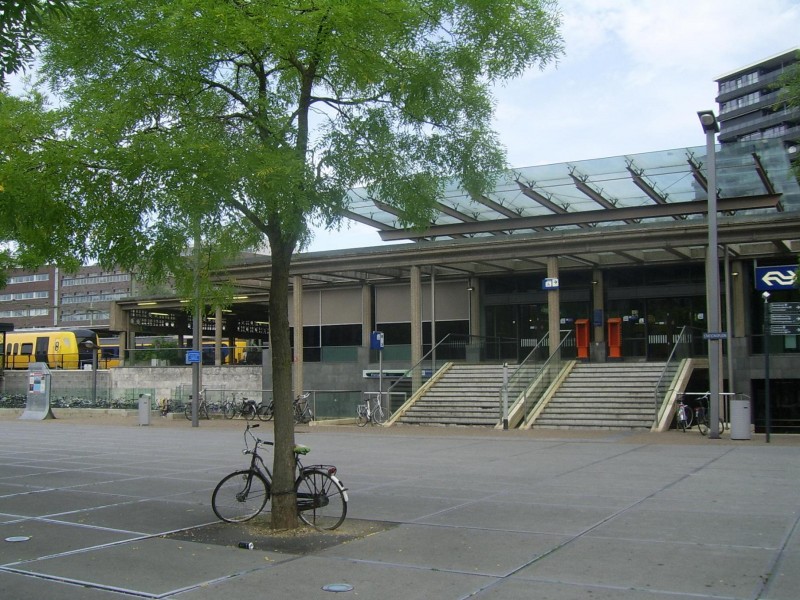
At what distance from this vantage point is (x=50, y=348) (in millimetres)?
49281

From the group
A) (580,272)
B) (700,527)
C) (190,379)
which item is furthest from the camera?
(190,379)

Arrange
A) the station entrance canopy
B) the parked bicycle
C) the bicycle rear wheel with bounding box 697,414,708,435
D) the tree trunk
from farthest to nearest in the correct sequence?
1. the parked bicycle
2. the station entrance canopy
3. the bicycle rear wheel with bounding box 697,414,708,435
4. the tree trunk

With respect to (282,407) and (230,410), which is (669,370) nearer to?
(230,410)

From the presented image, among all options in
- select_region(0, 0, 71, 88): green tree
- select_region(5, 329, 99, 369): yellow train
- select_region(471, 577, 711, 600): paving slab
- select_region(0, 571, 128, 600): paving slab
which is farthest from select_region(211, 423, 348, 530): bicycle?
select_region(5, 329, 99, 369): yellow train

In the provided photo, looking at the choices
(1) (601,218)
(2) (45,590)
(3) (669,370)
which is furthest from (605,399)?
(2) (45,590)

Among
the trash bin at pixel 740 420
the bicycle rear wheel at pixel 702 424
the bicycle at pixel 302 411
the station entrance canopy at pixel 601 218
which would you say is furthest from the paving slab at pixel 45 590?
the bicycle at pixel 302 411

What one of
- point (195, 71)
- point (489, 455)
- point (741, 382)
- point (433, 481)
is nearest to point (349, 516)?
point (433, 481)

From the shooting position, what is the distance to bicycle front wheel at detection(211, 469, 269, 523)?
982 cm

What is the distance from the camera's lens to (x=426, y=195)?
34.9 ft

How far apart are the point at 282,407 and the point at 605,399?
17.7 m

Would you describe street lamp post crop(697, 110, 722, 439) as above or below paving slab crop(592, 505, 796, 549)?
above

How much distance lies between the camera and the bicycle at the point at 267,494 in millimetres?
9375

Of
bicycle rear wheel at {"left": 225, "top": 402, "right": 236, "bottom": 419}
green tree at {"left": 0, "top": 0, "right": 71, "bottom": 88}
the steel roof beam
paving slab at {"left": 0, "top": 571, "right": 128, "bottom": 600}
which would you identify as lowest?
bicycle rear wheel at {"left": 225, "top": 402, "right": 236, "bottom": 419}

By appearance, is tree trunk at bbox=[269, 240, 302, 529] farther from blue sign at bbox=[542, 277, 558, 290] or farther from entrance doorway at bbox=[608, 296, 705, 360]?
entrance doorway at bbox=[608, 296, 705, 360]
